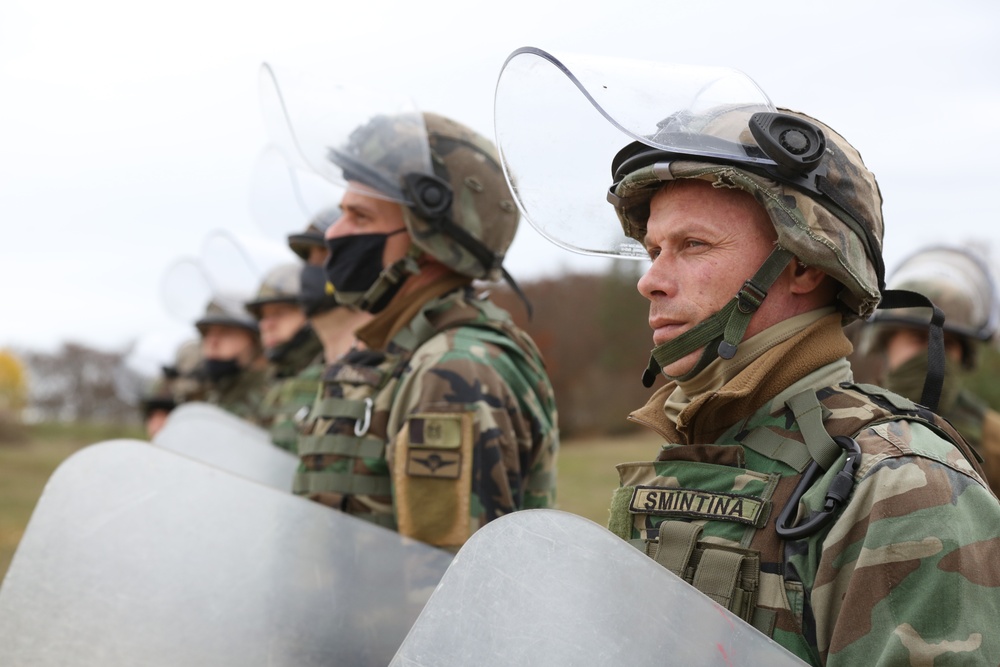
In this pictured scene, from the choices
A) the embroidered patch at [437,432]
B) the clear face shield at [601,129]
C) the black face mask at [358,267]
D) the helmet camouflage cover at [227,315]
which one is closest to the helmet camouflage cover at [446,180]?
the black face mask at [358,267]

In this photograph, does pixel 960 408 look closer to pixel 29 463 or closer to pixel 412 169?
pixel 412 169

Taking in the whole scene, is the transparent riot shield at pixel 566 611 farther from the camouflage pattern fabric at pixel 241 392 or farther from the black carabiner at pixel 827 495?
the camouflage pattern fabric at pixel 241 392

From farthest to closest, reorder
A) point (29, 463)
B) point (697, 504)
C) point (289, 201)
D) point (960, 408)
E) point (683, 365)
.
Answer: point (29, 463)
point (289, 201)
point (960, 408)
point (683, 365)
point (697, 504)

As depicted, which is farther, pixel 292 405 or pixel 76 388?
pixel 76 388

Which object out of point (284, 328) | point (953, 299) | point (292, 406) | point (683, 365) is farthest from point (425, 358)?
point (284, 328)

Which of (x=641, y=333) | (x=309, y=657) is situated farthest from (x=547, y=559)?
(x=641, y=333)

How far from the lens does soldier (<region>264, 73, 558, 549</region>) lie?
122 inches

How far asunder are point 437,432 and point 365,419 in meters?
0.44

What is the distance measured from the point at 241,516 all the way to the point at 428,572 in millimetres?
544

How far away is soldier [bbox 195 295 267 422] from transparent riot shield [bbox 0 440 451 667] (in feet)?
17.1

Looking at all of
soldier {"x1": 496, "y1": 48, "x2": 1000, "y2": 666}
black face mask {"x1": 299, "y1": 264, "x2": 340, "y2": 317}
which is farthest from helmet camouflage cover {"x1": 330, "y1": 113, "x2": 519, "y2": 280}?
black face mask {"x1": 299, "y1": 264, "x2": 340, "y2": 317}

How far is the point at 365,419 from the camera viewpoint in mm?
3453

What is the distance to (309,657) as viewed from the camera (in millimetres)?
2629

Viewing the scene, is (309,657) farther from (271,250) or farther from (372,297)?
(271,250)
